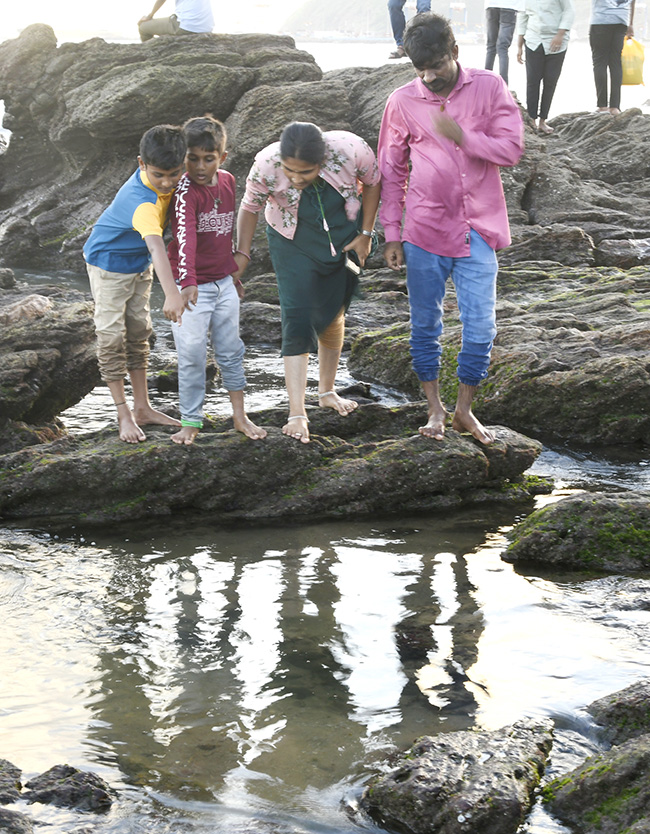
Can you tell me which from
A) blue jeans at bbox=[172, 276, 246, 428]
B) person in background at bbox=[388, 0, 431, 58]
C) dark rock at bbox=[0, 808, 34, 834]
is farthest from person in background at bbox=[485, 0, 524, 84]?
dark rock at bbox=[0, 808, 34, 834]

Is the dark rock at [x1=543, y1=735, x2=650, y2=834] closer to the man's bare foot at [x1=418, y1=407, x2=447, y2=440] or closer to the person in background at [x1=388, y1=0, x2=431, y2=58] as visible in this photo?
the man's bare foot at [x1=418, y1=407, x2=447, y2=440]

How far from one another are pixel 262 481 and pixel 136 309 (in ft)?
4.23

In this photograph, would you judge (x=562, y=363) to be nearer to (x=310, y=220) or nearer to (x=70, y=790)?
(x=310, y=220)

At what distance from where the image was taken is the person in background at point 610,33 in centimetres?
1426

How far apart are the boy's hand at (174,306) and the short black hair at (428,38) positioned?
1752 mm

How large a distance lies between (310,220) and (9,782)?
3.25m

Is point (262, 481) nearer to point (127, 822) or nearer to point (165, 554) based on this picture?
point (165, 554)

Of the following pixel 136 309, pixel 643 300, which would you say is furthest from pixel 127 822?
pixel 643 300

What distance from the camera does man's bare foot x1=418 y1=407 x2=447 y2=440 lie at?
5742mm

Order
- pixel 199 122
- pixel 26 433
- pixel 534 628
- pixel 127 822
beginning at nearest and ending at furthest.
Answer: pixel 127 822 < pixel 534 628 < pixel 199 122 < pixel 26 433

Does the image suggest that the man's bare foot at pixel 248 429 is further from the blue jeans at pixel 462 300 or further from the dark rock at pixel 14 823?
the dark rock at pixel 14 823

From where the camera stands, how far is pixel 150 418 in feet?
19.5

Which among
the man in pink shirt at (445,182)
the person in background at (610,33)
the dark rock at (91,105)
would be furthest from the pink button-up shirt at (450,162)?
the person in background at (610,33)

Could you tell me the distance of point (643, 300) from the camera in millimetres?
9219
